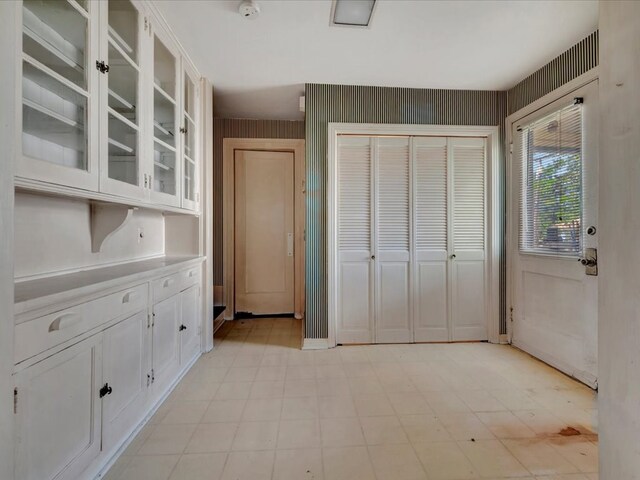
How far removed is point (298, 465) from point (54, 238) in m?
1.60

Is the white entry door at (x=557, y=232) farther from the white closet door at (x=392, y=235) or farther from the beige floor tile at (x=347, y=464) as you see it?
the beige floor tile at (x=347, y=464)

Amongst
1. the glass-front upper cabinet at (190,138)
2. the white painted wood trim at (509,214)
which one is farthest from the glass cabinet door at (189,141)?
the white painted wood trim at (509,214)

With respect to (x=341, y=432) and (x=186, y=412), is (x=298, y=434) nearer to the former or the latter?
(x=341, y=432)

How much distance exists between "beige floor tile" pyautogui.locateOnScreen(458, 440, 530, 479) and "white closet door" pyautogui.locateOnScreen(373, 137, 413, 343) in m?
1.37

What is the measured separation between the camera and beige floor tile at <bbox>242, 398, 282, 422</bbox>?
1731mm

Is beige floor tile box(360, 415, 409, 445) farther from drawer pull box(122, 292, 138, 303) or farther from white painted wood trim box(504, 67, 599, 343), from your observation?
white painted wood trim box(504, 67, 599, 343)

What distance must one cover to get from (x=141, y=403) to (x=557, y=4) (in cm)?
338

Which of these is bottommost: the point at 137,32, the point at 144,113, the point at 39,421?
the point at 39,421

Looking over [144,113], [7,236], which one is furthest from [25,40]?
[7,236]

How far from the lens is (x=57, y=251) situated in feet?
4.74

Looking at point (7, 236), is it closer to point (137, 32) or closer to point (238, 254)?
point (137, 32)

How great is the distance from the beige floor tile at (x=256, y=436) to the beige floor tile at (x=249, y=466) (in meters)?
0.04

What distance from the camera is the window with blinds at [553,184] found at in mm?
2174

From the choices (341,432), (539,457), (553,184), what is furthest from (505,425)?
(553,184)
